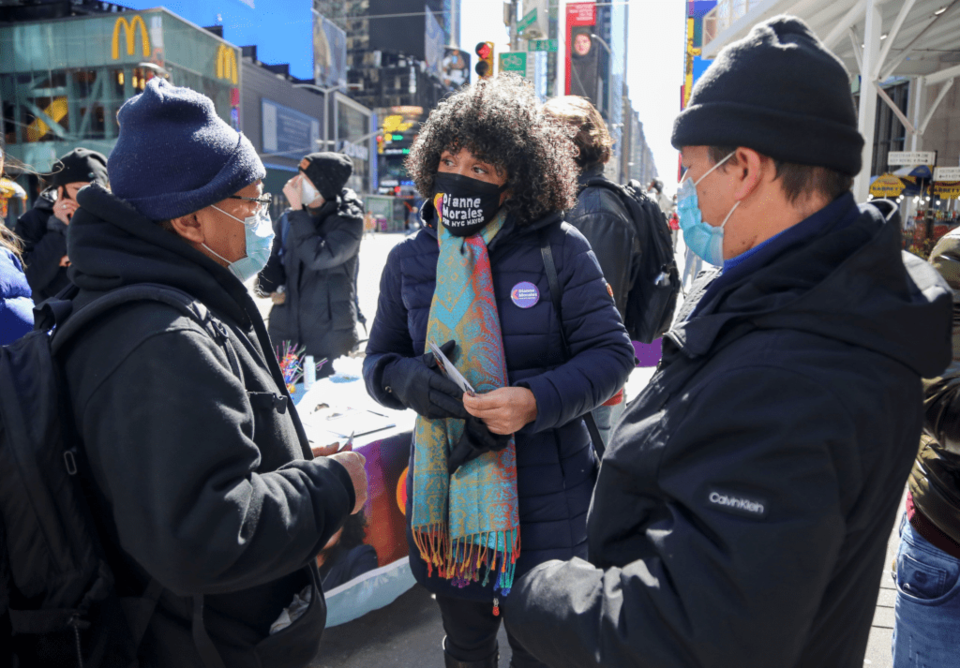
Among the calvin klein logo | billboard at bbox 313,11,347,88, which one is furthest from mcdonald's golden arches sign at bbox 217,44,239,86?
the calvin klein logo

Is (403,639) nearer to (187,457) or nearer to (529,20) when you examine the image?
(187,457)

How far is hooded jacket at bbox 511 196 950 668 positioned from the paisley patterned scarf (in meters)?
0.86

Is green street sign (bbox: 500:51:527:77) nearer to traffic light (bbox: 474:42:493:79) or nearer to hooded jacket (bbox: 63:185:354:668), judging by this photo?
traffic light (bbox: 474:42:493:79)

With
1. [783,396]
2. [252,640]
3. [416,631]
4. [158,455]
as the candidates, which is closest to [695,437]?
[783,396]

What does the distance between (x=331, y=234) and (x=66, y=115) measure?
32032mm

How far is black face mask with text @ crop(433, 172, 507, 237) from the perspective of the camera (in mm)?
2275

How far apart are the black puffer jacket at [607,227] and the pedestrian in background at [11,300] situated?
8.04 ft

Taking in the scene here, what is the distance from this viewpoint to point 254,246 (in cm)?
186

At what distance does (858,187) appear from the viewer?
11688 mm

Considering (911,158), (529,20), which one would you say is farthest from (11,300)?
(529,20)

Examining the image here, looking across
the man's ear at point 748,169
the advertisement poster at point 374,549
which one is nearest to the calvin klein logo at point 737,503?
the man's ear at point 748,169

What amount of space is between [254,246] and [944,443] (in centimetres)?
196

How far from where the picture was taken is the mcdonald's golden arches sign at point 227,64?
1331 inches

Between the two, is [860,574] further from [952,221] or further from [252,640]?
[952,221]
